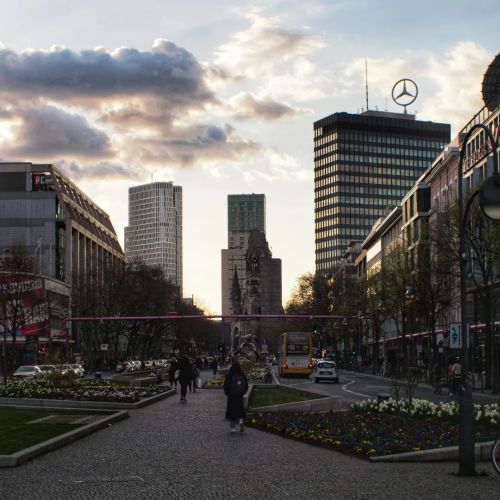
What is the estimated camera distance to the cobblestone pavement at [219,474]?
13.8 meters

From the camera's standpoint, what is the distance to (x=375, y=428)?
72.3 feet

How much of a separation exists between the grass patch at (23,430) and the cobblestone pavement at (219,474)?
729 mm

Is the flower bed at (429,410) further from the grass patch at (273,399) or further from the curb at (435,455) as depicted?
the grass patch at (273,399)

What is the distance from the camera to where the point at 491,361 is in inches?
2051

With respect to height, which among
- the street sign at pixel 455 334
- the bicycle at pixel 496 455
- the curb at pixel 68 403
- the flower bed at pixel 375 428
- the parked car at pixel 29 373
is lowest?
the parked car at pixel 29 373

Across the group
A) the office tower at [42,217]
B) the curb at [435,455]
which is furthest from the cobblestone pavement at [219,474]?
the office tower at [42,217]

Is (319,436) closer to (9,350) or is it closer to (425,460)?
(425,460)

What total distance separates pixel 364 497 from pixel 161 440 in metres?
9.79

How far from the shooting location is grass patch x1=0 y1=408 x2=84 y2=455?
19.7m

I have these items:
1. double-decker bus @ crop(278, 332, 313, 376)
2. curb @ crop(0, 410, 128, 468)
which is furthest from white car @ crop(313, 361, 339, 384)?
curb @ crop(0, 410, 128, 468)

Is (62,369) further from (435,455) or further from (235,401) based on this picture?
(435,455)

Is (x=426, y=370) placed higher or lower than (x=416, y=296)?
lower

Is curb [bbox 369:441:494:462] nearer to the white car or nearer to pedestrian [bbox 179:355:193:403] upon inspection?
pedestrian [bbox 179:355:193:403]

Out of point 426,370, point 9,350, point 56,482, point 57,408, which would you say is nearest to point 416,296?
point 426,370
